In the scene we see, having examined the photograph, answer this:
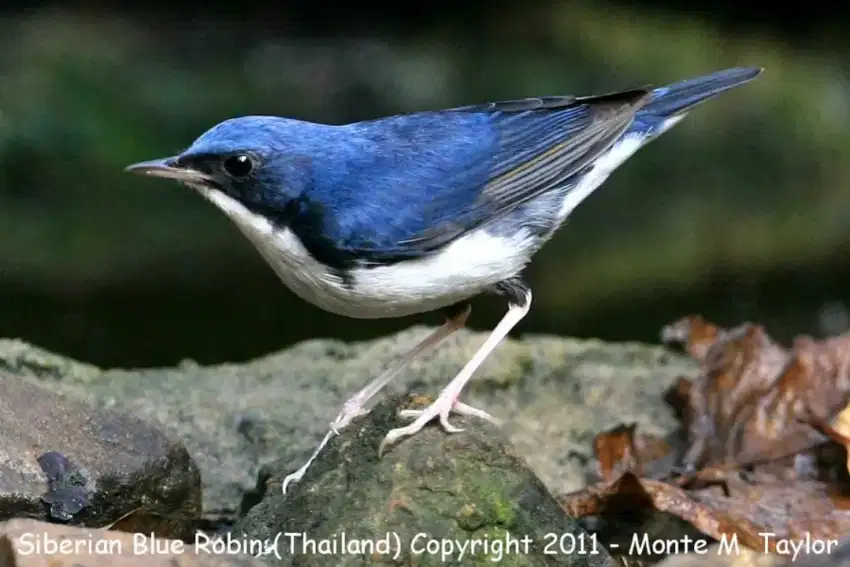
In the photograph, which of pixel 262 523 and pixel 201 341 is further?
pixel 201 341

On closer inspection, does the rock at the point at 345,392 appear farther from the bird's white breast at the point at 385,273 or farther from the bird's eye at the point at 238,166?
the bird's eye at the point at 238,166

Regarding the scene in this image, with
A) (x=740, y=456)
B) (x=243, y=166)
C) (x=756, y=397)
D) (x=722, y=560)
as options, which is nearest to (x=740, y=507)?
Answer: (x=740, y=456)

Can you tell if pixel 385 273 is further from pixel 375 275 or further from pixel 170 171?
pixel 170 171

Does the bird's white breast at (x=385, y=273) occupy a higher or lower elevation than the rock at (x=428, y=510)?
higher

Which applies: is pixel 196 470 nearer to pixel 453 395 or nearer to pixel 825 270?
pixel 453 395

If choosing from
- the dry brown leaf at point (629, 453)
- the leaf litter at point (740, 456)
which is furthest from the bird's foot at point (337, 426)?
the dry brown leaf at point (629, 453)

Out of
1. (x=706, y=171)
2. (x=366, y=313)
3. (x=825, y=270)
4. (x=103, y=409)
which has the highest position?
(x=706, y=171)

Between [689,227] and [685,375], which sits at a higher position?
[689,227]

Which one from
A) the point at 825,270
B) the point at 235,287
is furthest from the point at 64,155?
the point at 825,270
